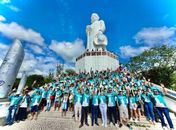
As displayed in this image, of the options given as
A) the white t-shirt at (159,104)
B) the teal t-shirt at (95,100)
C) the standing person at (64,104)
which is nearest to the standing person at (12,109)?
the standing person at (64,104)

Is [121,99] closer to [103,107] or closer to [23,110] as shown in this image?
[103,107]

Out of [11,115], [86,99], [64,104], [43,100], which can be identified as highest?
[43,100]

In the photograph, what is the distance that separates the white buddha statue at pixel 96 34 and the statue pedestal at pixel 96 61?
3.34 meters

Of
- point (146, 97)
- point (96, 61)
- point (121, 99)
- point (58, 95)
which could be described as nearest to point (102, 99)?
point (121, 99)

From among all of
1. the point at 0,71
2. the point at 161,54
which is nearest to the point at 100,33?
the point at 161,54

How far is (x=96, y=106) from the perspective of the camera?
7867mm

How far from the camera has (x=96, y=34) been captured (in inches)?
1113

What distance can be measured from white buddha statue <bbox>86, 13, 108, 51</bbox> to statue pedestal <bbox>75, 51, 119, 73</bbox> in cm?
334

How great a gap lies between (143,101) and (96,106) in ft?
8.20

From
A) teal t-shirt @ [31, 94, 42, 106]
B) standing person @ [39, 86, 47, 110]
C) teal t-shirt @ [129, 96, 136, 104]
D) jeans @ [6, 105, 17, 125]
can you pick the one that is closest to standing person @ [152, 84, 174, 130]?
teal t-shirt @ [129, 96, 136, 104]

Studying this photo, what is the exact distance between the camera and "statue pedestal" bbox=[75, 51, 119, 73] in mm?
23656

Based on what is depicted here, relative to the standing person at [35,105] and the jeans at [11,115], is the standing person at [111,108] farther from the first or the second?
the jeans at [11,115]

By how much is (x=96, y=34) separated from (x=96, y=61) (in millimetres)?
6777

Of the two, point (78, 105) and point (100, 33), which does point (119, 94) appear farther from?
point (100, 33)
